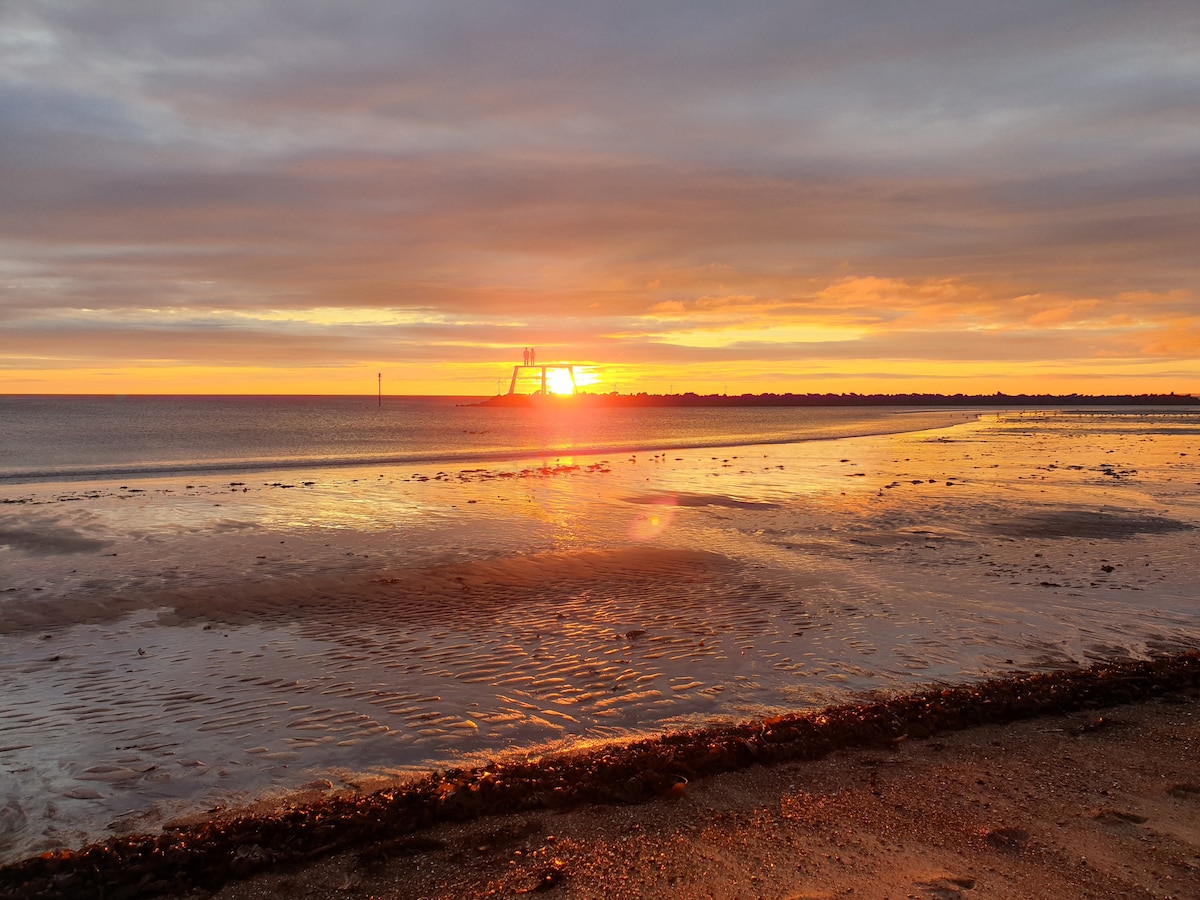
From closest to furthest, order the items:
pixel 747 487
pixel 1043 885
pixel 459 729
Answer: pixel 1043 885
pixel 459 729
pixel 747 487

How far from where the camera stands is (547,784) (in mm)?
5770

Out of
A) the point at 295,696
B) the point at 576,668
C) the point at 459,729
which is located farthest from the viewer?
the point at 576,668

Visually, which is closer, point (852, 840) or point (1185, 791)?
point (852, 840)

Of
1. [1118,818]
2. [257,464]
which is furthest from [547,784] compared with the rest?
[257,464]

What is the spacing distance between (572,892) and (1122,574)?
12.7 meters

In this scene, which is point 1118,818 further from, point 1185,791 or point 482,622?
point 482,622

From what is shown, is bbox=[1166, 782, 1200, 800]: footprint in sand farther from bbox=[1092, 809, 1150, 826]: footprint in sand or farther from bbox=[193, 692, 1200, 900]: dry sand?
bbox=[1092, 809, 1150, 826]: footprint in sand

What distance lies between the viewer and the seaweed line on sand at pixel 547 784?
4820 millimetres

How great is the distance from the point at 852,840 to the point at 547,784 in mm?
2209

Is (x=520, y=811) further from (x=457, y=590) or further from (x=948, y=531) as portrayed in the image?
(x=948, y=531)

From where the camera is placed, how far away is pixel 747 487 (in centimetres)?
2728

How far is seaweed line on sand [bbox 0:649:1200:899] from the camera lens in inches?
190

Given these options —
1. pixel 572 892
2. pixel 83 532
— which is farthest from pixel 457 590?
pixel 83 532

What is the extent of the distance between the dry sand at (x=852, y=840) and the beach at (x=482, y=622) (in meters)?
1.28
